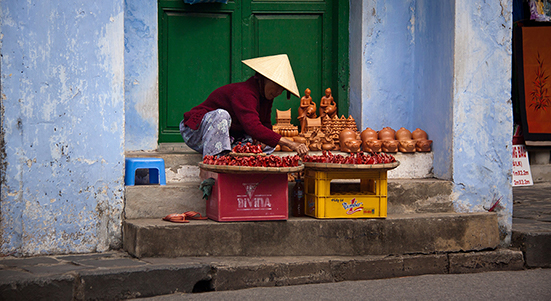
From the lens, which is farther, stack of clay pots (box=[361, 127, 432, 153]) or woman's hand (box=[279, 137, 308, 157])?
stack of clay pots (box=[361, 127, 432, 153])

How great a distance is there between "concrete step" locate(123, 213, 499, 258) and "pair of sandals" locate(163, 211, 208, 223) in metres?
0.08

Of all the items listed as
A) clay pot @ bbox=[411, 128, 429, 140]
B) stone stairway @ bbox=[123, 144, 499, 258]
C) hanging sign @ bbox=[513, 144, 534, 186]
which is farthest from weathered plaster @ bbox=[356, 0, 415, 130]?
hanging sign @ bbox=[513, 144, 534, 186]

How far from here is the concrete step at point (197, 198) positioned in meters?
4.28

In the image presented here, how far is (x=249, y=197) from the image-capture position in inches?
161

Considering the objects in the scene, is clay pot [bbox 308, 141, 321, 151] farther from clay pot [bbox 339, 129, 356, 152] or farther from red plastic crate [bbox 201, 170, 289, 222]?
red plastic crate [bbox 201, 170, 289, 222]

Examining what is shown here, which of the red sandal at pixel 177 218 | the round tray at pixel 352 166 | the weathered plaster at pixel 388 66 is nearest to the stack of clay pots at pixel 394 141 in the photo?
the weathered plaster at pixel 388 66

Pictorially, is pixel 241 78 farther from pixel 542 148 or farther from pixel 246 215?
pixel 542 148

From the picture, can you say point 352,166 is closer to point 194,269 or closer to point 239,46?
point 194,269

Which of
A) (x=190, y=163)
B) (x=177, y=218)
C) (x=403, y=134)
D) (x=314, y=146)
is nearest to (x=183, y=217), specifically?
(x=177, y=218)

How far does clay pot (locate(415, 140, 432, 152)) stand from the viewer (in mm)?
5223

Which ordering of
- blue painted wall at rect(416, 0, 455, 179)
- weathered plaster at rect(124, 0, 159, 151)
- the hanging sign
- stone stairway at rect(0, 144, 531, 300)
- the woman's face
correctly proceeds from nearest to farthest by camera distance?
stone stairway at rect(0, 144, 531, 300) < the woman's face < blue painted wall at rect(416, 0, 455, 179) < weathered plaster at rect(124, 0, 159, 151) < the hanging sign

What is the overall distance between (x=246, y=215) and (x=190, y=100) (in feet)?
7.13

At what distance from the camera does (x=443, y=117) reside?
506 centimetres

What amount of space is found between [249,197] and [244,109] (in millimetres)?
767
